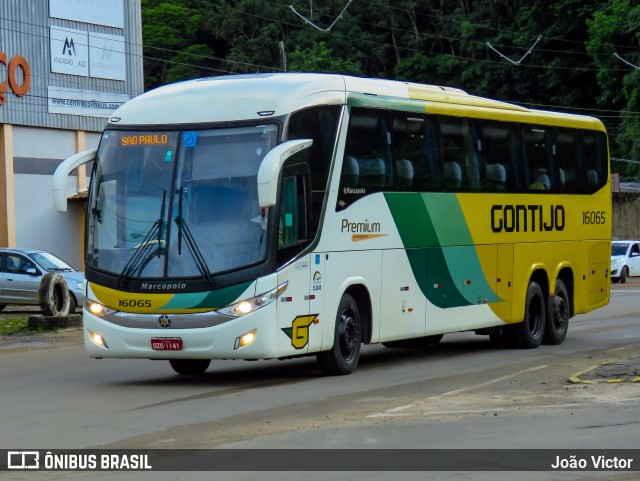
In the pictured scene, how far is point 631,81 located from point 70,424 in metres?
60.3

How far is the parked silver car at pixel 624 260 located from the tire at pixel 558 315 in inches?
1129

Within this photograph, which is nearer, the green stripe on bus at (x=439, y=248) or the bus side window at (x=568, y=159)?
the green stripe on bus at (x=439, y=248)

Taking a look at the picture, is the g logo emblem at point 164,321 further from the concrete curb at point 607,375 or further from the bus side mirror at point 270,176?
the concrete curb at point 607,375

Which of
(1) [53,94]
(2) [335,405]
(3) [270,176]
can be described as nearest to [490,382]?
(2) [335,405]

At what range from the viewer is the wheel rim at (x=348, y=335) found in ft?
54.5

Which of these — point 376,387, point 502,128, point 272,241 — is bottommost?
point 376,387

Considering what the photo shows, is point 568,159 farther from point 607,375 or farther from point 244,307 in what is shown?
point 244,307

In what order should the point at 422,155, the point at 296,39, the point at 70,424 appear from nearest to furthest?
the point at 70,424
the point at 422,155
the point at 296,39

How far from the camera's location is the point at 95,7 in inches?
1905

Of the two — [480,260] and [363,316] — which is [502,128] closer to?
[480,260]

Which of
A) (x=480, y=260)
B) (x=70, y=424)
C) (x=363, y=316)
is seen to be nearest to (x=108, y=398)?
(x=70, y=424)

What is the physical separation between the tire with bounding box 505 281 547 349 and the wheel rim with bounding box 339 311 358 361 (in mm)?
5160

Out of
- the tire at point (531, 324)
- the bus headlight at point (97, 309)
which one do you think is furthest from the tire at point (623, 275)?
the bus headlight at point (97, 309)

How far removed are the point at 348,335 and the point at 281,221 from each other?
2.13m
